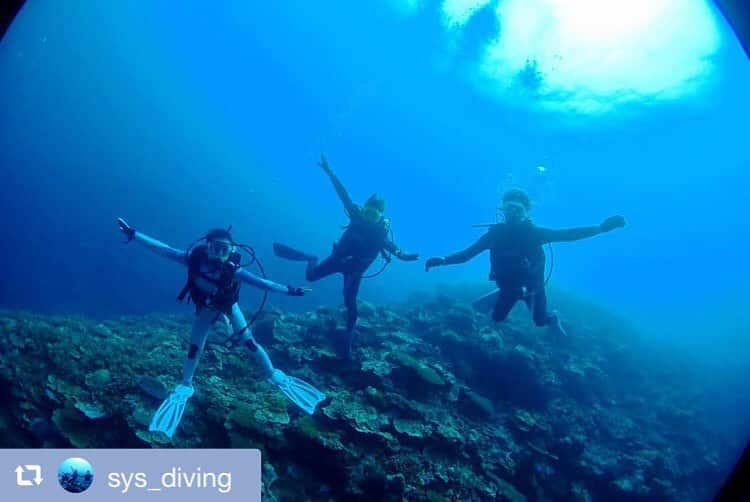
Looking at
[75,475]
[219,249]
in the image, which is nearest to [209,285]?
[219,249]

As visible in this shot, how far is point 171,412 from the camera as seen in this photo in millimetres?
5809

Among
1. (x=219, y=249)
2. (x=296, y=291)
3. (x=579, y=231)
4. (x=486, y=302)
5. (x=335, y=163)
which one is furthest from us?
(x=335, y=163)

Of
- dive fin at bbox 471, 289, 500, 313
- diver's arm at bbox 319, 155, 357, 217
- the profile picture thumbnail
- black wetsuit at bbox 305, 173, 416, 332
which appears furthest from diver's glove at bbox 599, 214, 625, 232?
the profile picture thumbnail

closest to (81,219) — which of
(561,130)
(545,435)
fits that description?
(545,435)

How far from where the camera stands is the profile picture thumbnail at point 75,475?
363cm

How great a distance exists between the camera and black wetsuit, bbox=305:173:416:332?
9133 millimetres

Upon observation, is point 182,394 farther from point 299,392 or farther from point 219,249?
point 219,249

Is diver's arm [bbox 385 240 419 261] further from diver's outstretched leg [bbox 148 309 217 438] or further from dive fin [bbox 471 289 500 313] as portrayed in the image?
diver's outstretched leg [bbox 148 309 217 438]

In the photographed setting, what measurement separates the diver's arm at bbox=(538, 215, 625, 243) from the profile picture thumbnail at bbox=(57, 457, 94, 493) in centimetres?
811

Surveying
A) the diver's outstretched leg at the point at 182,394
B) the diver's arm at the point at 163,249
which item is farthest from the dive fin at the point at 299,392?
the diver's arm at the point at 163,249

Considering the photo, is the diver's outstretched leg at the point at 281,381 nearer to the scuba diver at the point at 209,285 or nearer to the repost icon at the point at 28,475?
the scuba diver at the point at 209,285

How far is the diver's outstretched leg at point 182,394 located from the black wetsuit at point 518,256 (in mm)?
5924

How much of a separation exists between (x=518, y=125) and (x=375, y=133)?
58.3 m

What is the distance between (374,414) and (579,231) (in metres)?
5.60
